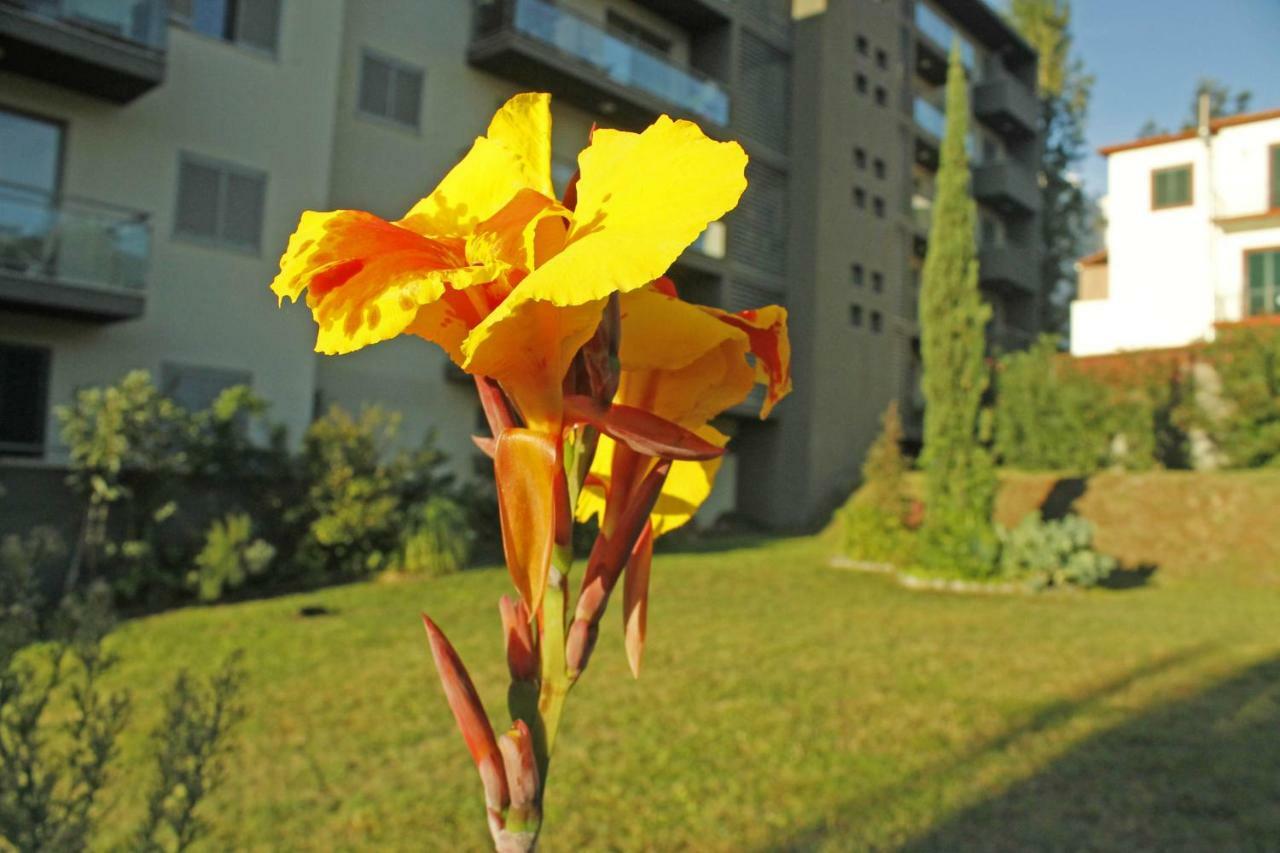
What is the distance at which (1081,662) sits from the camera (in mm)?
6926

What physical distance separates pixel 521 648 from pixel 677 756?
13.8 feet

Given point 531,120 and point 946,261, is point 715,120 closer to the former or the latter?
point 946,261

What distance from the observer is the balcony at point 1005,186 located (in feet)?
95.1

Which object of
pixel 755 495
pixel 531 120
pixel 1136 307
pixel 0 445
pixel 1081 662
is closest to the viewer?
pixel 531 120

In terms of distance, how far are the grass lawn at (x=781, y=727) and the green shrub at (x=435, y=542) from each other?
3.23 feet

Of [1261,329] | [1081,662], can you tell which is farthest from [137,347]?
[1261,329]

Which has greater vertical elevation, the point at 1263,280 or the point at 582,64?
the point at 582,64

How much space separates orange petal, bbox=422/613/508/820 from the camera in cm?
67

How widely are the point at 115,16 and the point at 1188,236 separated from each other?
24.4 m

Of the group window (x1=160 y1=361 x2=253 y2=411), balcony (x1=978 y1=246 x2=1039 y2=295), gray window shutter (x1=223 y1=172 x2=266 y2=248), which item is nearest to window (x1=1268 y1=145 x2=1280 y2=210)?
balcony (x1=978 y1=246 x2=1039 y2=295)

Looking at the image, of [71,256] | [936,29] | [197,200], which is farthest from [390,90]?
[936,29]

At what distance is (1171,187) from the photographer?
2483 cm

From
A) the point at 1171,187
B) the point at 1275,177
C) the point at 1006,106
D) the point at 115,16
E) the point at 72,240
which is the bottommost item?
the point at 72,240

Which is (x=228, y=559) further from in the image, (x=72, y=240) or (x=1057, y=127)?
(x=1057, y=127)
